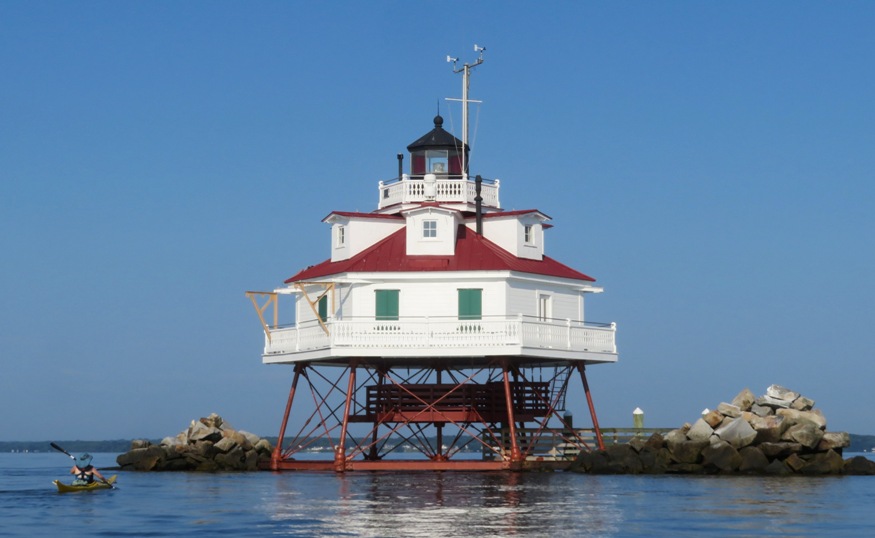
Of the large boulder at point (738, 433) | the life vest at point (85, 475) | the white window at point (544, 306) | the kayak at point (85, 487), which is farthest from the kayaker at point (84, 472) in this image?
the large boulder at point (738, 433)

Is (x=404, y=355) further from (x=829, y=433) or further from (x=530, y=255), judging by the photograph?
(x=829, y=433)

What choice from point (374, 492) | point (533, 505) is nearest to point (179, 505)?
point (374, 492)

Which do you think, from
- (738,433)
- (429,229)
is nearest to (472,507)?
(738,433)

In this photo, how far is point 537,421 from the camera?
51.0 m

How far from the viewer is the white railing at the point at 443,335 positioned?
1850 inches

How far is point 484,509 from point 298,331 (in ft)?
56.8

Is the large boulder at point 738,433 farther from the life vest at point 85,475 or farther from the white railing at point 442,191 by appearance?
the life vest at point 85,475

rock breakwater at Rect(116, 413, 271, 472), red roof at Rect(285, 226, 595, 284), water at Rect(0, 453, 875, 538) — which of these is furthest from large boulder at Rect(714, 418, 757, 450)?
rock breakwater at Rect(116, 413, 271, 472)

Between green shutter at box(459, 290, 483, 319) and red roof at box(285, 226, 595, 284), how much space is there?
2.63 ft

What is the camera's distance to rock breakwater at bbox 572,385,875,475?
47000 mm

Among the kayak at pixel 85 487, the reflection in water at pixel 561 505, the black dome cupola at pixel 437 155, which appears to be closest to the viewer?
the reflection in water at pixel 561 505

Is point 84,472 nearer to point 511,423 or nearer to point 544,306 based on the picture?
point 511,423

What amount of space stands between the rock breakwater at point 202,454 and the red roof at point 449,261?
22.4 feet

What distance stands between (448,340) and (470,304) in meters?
1.81
